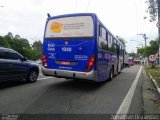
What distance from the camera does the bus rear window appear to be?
905 centimetres

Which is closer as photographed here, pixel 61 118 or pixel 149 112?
pixel 61 118

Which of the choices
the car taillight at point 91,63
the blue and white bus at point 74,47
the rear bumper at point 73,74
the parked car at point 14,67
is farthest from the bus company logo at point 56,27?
the parked car at point 14,67

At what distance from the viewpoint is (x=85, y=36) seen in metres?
8.99

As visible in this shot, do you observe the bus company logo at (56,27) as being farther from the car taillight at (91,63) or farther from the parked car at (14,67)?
the parked car at (14,67)

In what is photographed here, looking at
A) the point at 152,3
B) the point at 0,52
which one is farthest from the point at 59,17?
the point at 152,3

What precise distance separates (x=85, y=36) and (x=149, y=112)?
4.15 m

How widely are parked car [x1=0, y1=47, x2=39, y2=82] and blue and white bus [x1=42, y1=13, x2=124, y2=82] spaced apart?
4.30 ft

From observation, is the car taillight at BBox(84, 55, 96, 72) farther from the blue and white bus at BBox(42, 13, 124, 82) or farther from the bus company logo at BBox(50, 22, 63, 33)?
the bus company logo at BBox(50, 22, 63, 33)

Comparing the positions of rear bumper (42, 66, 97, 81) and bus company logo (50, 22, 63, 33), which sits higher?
bus company logo (50, 22, 63, 33)

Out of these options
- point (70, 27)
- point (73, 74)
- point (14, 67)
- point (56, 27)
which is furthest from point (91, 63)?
point (14, 67)

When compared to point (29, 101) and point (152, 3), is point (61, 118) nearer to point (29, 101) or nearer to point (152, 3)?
point (29, 101)

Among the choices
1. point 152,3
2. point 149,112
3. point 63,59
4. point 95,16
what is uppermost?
point 152,3

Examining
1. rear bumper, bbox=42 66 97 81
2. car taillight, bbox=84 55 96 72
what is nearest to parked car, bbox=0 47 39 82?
rear bumper, bbox=42 66 97 81

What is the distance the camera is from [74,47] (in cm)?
912
